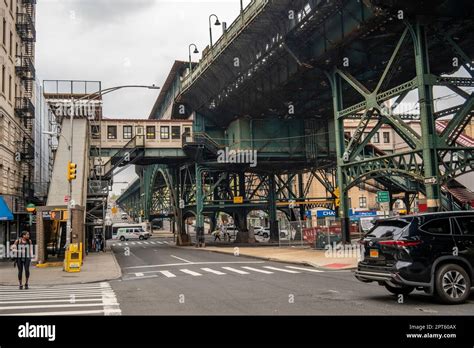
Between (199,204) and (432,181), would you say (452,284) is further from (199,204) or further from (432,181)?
(199,204)

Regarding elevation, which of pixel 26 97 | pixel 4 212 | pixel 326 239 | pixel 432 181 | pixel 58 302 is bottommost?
pixel 58 302

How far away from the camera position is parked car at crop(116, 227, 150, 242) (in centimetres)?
8575

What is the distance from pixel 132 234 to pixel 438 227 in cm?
8070

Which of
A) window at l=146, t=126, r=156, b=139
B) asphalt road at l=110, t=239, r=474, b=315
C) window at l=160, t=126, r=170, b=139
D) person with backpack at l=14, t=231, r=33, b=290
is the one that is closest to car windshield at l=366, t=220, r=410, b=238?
asphalt road at l=110, t=239, r=474, b=315

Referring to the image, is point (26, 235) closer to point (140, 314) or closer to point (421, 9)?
point (140, 314)

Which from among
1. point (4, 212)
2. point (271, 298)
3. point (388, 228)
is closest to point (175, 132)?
point (4, 212)

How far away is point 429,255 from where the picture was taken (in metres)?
A: 10.0

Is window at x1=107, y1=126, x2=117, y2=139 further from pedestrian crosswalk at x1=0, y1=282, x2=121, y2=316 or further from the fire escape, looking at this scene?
pedestrian crosswalk at x1=0, y1=282, x2=121, y2=316

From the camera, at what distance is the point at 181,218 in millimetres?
55781

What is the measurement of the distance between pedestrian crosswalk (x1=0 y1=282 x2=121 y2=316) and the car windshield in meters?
5.94

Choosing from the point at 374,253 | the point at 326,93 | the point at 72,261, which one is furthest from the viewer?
the point at 326,93

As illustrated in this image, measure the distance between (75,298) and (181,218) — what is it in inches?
1690

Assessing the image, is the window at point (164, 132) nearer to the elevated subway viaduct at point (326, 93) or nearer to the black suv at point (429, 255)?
the elevated subway viaduct at point (326, 93)

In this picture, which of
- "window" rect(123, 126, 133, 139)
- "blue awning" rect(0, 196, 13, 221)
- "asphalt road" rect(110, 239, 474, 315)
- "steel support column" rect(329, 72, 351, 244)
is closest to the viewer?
"asphalt road" rect(110, 239, 474, 315)
